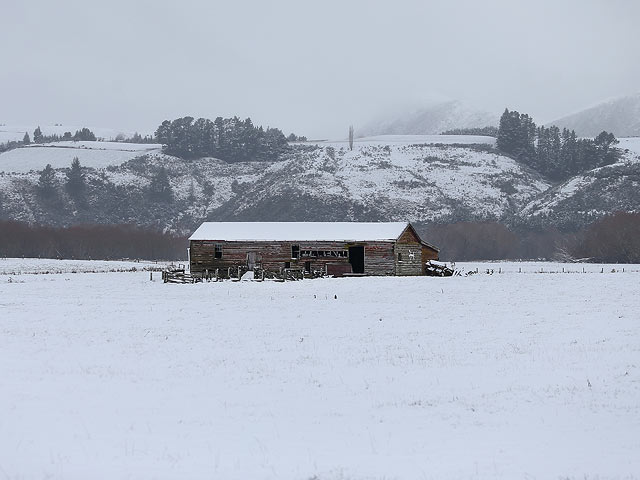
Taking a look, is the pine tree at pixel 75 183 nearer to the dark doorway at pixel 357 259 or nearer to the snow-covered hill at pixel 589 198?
the snow-covered hill at pixel 589 198

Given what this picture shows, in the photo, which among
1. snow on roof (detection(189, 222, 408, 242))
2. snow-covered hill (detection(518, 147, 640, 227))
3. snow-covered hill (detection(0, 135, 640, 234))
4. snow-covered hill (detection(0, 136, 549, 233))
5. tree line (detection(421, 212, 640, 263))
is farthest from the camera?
snow-covered hill (detection(0, 136, 549, 233))

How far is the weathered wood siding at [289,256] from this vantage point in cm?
5919

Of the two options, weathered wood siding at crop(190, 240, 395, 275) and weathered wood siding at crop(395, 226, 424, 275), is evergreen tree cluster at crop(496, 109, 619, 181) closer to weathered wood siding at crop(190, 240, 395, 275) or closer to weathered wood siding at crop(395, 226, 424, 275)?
weathered wood siding at crop(395, 226, 424, 275)

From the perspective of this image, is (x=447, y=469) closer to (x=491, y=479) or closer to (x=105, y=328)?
(x=491, y=479)

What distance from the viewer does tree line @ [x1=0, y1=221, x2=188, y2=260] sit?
110375 mm

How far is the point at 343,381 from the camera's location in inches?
725

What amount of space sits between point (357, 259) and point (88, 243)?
231 feet

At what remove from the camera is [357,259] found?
61719 mm

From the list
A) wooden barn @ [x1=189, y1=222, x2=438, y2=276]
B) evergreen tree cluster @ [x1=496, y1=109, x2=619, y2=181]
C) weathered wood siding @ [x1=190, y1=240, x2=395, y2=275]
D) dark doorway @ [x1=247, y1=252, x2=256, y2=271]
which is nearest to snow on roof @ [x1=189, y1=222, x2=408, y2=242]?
wooden barn @ [x1=189, y1=222, x2=438, y2=276]

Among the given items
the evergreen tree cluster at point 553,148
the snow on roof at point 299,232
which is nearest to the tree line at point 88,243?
the snow on roof at point 299,232

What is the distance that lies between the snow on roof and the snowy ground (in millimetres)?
25168

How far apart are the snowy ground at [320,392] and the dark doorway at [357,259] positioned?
86.4 ft

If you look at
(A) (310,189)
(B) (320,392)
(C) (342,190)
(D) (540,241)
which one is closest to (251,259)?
(B) (320,392)

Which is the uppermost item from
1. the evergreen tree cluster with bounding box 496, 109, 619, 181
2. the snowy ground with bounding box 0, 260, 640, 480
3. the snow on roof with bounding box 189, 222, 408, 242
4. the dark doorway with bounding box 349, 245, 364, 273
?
the evergreen tree cluster with bounding box 496, 109, 619, 181
